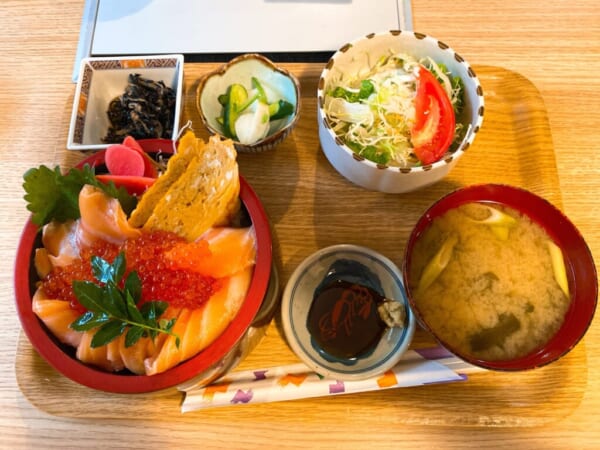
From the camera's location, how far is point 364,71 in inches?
57.3

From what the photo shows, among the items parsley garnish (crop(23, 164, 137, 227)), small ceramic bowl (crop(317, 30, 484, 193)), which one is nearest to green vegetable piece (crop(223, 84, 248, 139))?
small ceramic bowl (crop(317, 30, 484, 193))

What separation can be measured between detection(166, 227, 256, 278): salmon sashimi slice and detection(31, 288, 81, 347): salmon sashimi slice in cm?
25

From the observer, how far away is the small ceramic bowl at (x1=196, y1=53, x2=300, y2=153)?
1422 millimetres

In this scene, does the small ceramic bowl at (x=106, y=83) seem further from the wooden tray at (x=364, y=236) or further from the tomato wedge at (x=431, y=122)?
the tomato wedge at (x=431, y=122)

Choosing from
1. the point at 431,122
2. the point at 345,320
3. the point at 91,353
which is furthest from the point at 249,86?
the point at 91,353

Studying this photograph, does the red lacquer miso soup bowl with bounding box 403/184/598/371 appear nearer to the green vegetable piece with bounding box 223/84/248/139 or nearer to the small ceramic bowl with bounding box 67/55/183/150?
the green vegetable piece with bounding box 223/84/248/139

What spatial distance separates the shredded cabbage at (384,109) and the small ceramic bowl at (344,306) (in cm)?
30

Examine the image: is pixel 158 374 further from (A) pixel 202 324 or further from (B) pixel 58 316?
(B) pixel 58 316

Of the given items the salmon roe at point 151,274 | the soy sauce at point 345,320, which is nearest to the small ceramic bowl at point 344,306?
the soy sauce at point 345,320

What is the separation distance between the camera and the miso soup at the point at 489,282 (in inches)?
44.6

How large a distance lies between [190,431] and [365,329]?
20.4 inches

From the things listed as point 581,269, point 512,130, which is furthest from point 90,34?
point 581,269

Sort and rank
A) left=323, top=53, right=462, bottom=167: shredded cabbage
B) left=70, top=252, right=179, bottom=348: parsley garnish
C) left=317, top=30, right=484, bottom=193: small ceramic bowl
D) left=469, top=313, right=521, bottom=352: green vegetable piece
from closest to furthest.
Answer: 1. left=70, top=252, right=179, bottom=348: parsley garnish
2. left=469, top=313, right=521, bottom=352: green vegetable piece
3. left=317, top=30, right=484, bottom=193: small ceramic bowl
4. left=323, top=53, right=462, bottom=167: shredded cabbage

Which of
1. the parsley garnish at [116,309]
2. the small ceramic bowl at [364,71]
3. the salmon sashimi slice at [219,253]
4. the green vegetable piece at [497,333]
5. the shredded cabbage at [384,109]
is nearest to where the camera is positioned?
the parsley garnish at [116,309]
